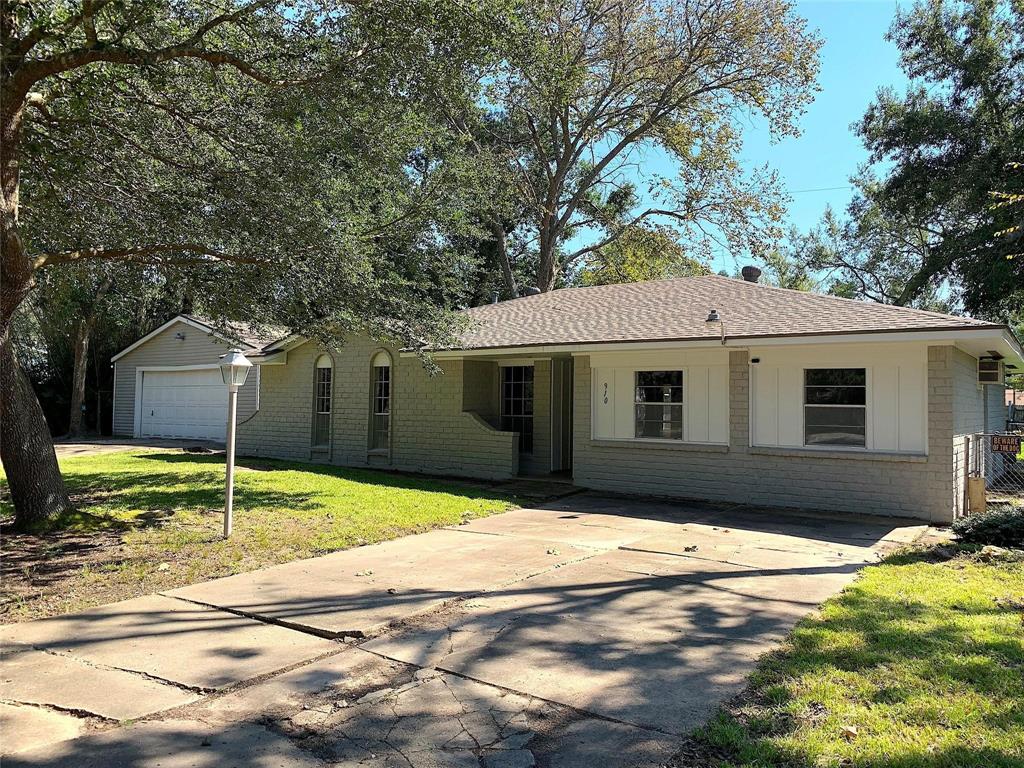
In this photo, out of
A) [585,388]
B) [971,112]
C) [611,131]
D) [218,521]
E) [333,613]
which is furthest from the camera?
[611,131]

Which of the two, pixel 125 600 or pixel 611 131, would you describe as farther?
pixel 611 131

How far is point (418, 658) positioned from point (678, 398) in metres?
9.04

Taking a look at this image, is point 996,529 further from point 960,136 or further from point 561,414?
point 960,136

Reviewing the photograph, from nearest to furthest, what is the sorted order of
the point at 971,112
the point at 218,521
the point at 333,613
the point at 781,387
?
the point at 333,613
the point at 218,521
the point at 781,387
the point at 971,112

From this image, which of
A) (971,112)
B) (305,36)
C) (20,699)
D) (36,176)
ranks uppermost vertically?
(971,112)

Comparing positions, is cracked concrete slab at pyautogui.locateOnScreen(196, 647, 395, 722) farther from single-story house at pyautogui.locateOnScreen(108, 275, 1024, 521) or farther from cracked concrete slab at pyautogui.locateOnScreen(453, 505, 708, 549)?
single-story house at pyautogui.locateOnScreen(108, 275, 1024, 521)

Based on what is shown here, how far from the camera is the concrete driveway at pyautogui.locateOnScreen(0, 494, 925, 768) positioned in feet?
11.8

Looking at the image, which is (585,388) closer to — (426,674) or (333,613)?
(333,613)

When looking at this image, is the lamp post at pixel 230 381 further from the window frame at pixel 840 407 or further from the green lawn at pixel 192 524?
the window frame at pixel 840 407

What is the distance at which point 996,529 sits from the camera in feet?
27.0

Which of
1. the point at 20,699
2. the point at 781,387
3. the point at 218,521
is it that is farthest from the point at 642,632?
the point at 781,387

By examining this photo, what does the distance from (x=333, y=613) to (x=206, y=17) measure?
21.8ft

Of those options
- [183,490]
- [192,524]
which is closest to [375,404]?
[183,490]

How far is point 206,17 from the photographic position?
309 inches
